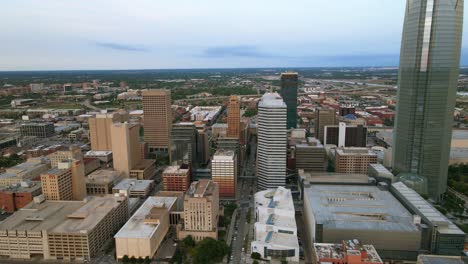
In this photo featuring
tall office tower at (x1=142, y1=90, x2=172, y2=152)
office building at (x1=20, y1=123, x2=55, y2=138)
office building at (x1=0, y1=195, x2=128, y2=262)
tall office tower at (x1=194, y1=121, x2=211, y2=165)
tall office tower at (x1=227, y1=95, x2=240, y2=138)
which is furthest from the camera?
office building at (x1=20, y1=123, x2=55, y2=138)

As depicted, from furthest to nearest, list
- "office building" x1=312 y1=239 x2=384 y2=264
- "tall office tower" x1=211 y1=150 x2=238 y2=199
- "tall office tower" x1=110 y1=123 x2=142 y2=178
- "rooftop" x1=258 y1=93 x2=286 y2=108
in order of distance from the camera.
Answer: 1. "tall office tower" x1=110 y1=123 x2=142 y2=178
2. "tall office tower" x1=211 y1=150 x2=238 y2=199
3. "rooftop" x1=258 y1=93 x2=286 y2=108
4. "office building" x1=312 y1=239 x2=384 y2=264

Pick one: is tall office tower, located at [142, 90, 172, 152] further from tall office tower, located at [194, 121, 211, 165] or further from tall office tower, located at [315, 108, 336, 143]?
tall office tower, located at [315, 108, 336, 143]

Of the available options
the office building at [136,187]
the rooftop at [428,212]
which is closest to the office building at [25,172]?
the office building at [136,187]

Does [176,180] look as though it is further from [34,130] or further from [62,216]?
[34,130]

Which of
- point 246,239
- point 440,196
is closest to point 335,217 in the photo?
point 246,239

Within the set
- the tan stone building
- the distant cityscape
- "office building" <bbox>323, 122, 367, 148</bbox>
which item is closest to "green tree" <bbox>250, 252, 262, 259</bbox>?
the distant cityscape

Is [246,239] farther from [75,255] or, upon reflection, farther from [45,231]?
[45,231]

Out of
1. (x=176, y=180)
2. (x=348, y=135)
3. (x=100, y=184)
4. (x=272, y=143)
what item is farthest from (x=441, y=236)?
(x=100, y=184)
